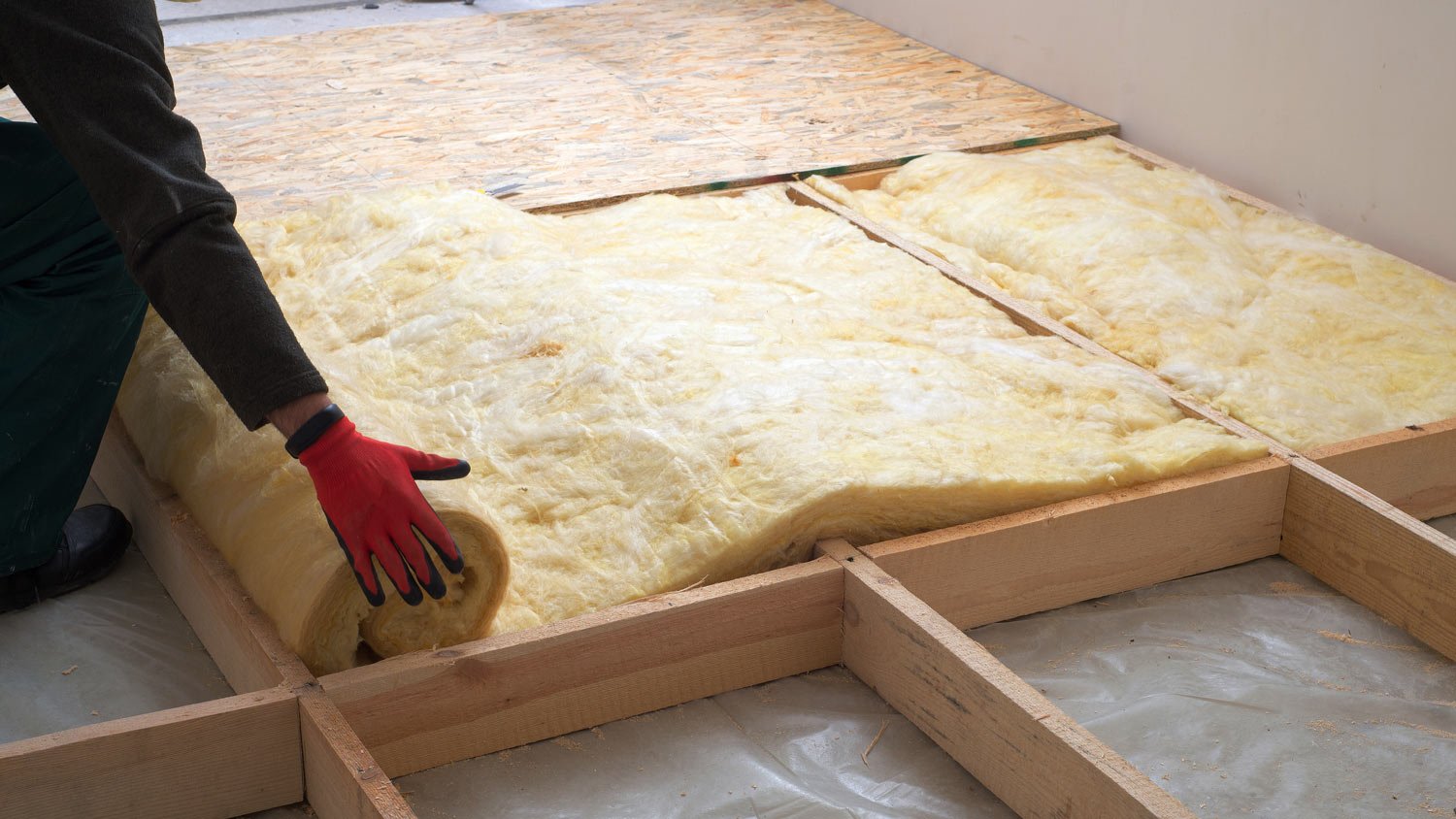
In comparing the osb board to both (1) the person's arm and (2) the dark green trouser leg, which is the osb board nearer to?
(2) the dark green trouser leg

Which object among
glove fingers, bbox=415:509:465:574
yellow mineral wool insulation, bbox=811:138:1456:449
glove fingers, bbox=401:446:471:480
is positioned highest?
glove fingers, bbox=401:446:471:480

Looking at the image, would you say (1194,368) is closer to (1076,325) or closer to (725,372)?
(1076,325)

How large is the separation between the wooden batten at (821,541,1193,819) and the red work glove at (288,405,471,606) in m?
0.63

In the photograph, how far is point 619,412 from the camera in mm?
2250

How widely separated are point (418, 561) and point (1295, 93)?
113 inches

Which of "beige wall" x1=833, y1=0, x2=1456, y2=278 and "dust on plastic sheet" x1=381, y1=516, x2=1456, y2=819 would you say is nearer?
"dust on plastic sheet" x1=381, y1=516, x2=1456, y2=819

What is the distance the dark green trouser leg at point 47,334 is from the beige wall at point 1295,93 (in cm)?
288

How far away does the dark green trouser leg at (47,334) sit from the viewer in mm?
2049

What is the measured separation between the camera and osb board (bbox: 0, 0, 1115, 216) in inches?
143

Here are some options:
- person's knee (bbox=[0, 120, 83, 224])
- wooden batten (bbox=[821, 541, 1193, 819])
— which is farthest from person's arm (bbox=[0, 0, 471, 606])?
wooden batten (bbox=[821, 541, 1193, 819])

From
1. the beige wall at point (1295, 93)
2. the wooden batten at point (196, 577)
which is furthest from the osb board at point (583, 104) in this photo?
the wooden batten at point (196, 577)

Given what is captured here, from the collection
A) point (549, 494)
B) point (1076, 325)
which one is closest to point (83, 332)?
point (549, 494)

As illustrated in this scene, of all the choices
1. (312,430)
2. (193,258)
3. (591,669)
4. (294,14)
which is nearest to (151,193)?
(193,258)

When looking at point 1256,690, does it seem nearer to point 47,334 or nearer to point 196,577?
point 196,577
